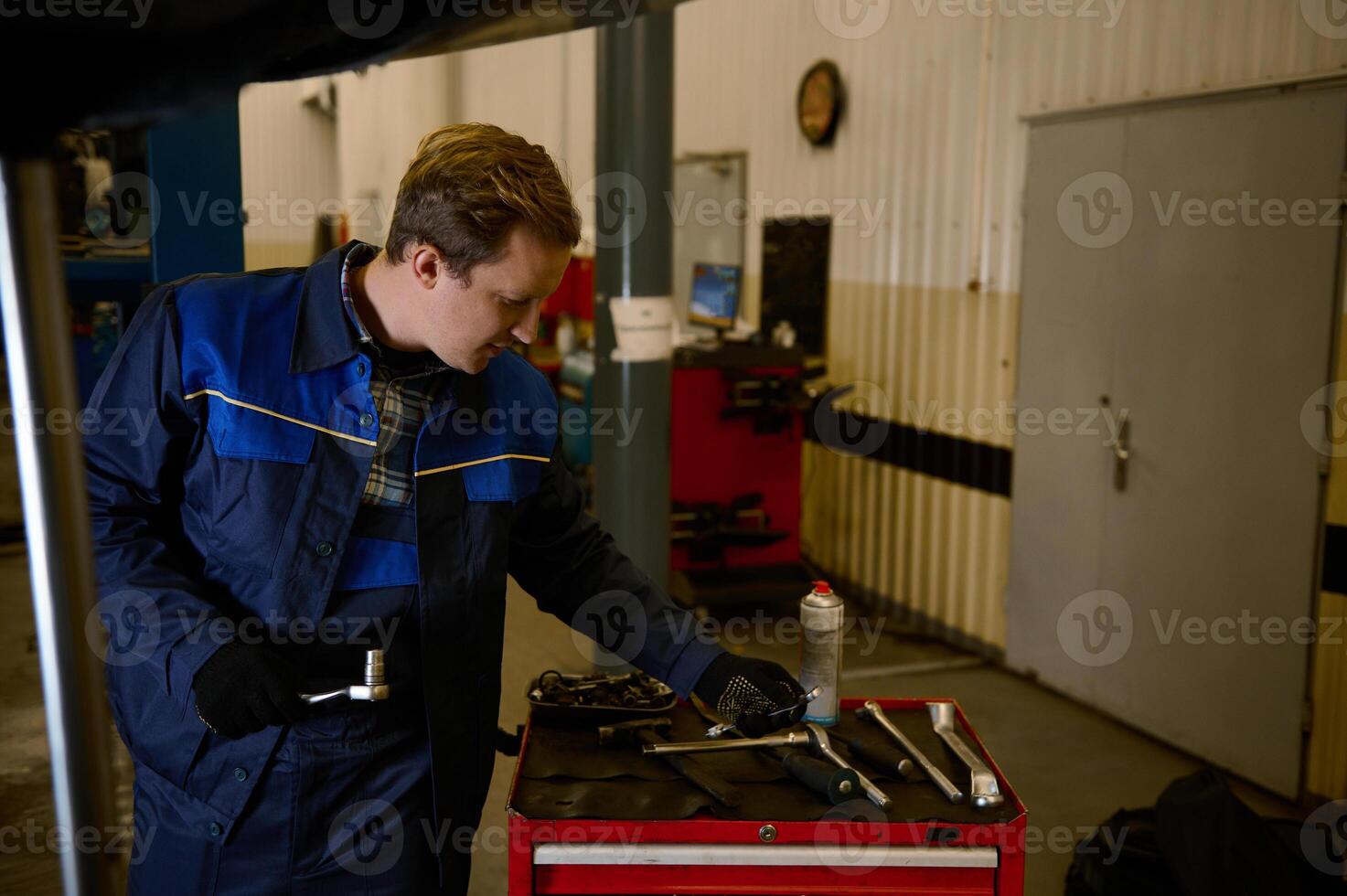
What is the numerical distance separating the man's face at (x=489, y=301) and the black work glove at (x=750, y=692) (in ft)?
1.75

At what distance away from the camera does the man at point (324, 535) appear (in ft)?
4.47

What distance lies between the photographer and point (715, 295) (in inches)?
208

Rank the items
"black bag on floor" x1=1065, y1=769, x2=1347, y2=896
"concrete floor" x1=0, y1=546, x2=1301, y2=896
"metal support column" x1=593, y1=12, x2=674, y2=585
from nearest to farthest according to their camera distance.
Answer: "black bag on floor" x1=1065, y1=769, x2=1347, y2=896 < "concrete floor" x1=0, y1=546, x2=1301, y2=896 < "metal support column" x1=593, y1=12, x2=674, y2=585

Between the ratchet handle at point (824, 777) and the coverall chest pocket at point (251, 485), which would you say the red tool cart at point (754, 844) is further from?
the coverall chest pocket at point (251, 485)

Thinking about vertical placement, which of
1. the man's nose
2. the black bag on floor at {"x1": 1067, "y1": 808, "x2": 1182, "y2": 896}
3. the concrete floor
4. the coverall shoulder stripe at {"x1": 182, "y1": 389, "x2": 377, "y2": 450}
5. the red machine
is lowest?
the concrete floor

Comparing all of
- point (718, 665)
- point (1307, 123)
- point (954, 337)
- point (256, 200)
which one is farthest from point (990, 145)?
point (256, 200)

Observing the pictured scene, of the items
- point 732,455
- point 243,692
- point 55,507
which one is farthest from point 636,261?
point 55,507

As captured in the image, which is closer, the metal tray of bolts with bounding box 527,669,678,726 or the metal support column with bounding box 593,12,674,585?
the metal tray of bolts with bounding box 527,669,678,726

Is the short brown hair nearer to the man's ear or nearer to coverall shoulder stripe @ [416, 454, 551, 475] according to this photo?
the man's ear

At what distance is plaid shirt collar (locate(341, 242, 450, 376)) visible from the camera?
1479 mm

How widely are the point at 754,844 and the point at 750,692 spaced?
208mm

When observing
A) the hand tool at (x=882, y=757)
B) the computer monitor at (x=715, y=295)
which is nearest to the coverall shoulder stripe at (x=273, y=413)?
the hand tool at (x=882, y=757)

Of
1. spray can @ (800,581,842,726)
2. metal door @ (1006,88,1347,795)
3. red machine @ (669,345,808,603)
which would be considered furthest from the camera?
red machine @ (669,345,808,603)

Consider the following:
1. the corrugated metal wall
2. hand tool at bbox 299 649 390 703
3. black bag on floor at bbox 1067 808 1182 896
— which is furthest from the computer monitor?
hand tool at bbox 299 649 390 703
